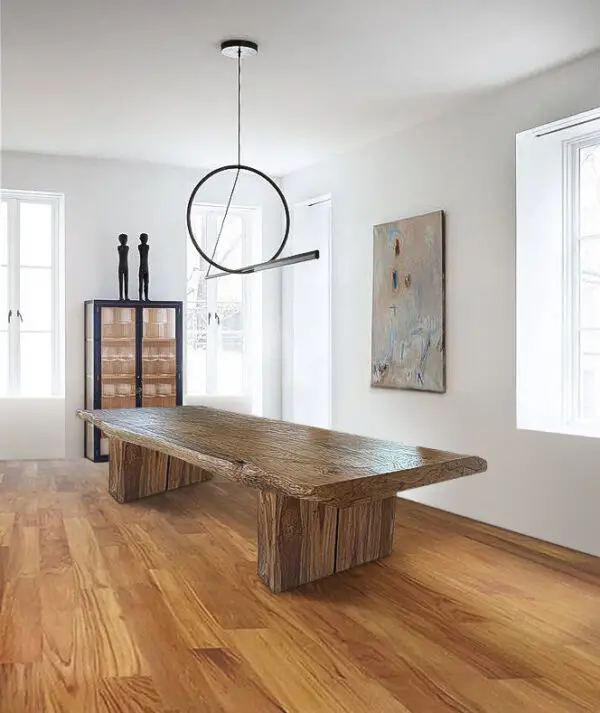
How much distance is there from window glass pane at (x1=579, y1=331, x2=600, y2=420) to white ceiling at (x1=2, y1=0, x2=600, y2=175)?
1470 mm

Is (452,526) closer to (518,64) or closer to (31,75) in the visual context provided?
(518,64)

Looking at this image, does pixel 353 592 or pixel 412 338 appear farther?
pixel 412 338

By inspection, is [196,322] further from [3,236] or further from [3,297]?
[3,236]

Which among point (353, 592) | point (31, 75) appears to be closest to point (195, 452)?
point (353, 592)

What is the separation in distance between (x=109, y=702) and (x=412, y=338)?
349 cm

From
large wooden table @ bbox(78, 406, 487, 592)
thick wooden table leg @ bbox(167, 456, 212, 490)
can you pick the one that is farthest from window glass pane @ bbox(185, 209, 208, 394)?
large wooden table @ bbox(78, 406, 487, 592)

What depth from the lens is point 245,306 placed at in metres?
7.30

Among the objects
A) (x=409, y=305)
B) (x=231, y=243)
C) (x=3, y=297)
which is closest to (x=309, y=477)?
(x=409, y=305)

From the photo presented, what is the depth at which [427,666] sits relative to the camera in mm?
2598

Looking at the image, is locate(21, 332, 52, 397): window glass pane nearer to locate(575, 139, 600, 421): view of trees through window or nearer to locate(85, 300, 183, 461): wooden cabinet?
locate(85, 300, 183, 461): wooden cabinet

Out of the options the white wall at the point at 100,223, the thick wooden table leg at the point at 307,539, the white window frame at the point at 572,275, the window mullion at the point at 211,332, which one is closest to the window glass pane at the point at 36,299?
the white wall at the point at 100,223

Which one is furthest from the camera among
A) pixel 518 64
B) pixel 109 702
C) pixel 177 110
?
pixel 177 110

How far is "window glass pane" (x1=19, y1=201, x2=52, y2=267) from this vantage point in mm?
6707

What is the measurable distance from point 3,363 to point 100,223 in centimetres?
140
